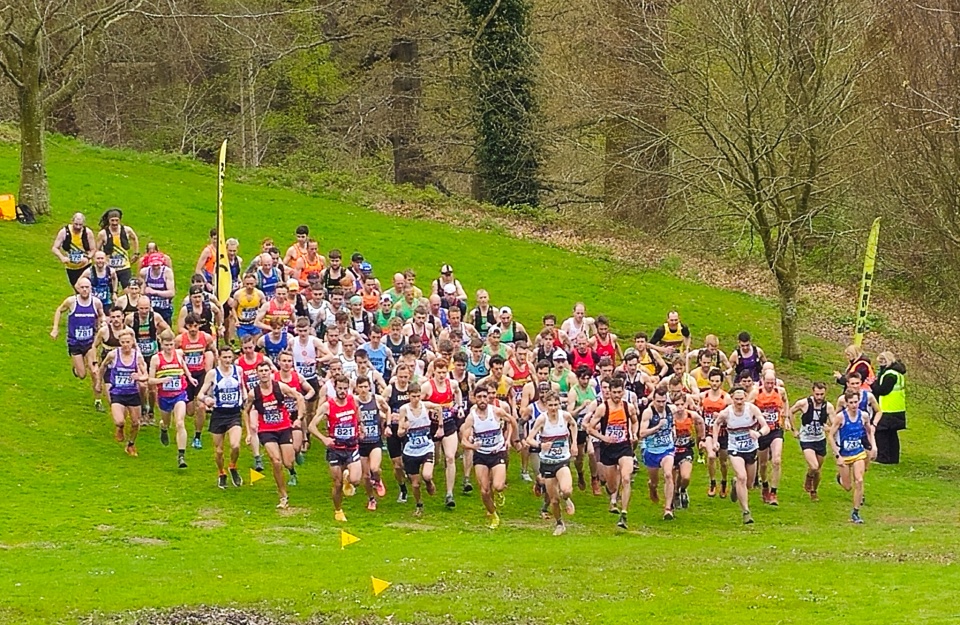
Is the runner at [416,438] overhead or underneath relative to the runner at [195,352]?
underneath

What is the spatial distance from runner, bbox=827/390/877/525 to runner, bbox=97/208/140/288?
12466 millimetres

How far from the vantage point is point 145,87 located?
5506 cm

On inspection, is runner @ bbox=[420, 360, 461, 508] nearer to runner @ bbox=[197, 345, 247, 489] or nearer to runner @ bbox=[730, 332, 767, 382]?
runner @ bbox=[197, 345, 247, 489]

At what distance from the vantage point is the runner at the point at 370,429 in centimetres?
1856

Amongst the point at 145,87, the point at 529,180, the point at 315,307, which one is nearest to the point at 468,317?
the point at 315,307

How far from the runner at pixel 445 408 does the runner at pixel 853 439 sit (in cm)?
566

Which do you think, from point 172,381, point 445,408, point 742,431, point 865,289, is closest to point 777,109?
point 865,289

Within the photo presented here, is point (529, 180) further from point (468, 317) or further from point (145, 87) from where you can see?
point (468, 317)

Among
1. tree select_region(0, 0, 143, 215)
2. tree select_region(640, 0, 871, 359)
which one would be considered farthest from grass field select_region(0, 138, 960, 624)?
tree select_region(640, 0, 871, 359)

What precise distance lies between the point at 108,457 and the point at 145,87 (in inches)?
1473

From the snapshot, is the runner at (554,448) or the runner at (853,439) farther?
the runner at (853,439)

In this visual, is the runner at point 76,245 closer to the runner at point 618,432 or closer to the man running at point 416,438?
the man running at point 416,438

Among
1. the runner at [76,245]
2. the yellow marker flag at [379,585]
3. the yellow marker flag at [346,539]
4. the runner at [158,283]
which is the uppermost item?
the runner at [76,245]

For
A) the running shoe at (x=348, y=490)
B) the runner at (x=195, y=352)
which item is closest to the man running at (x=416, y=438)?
the running shoe at (x=348, y=490)
